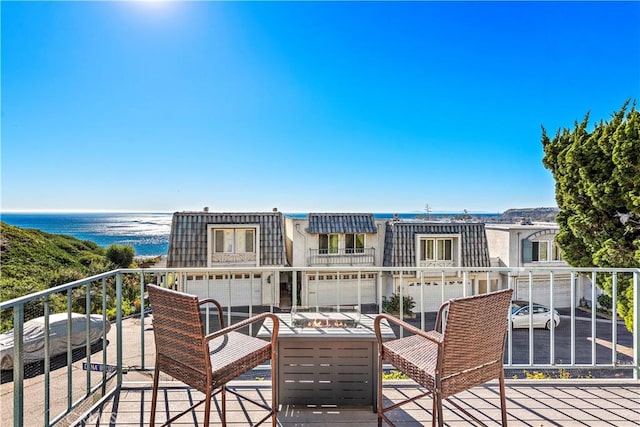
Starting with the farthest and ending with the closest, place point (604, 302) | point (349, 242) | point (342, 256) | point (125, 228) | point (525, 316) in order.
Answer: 1. point (125, 228)
2. point (349, 242)
3. point (342, 256)
4. point (604, 302)
5. point (525, 316)

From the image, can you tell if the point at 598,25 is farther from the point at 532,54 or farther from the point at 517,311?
the point at 517,311

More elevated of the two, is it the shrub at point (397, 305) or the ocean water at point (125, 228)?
the ocean water at point (125, 228)

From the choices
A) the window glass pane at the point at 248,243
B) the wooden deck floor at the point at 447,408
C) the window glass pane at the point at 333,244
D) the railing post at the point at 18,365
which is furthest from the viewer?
the window glass pane at the point at 333,244

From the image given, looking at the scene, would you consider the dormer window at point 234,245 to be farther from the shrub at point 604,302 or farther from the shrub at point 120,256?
the shrub at point 604,302

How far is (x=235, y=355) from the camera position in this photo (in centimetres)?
181

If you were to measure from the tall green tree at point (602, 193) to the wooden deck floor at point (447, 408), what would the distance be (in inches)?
95.3

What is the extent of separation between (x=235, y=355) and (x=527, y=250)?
582 inches

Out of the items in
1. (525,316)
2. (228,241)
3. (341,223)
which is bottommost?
(525,316)

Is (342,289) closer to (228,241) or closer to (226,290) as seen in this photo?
(226,290)

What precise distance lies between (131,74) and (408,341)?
8.40m

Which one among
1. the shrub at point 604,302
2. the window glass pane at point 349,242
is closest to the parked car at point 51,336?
the window glass pane at point 349,242

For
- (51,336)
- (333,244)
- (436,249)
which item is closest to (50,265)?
(333,244)

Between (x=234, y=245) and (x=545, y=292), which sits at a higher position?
(x=234, y=245)

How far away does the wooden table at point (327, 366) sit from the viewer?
2016 mm
